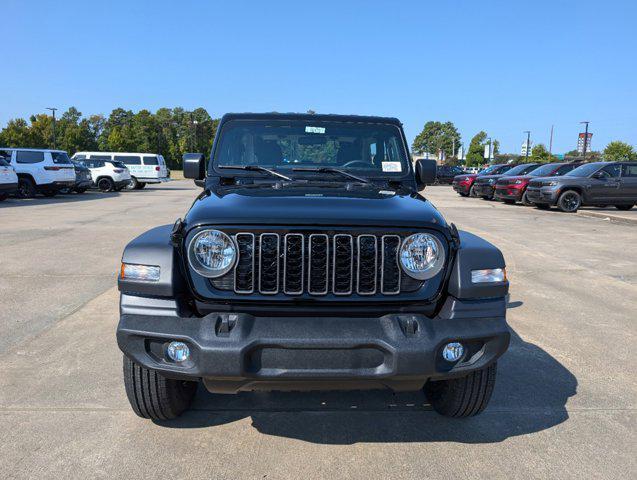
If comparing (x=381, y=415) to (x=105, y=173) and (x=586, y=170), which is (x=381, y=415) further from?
(x=105, y=173)

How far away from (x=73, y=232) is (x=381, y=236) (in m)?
9.87

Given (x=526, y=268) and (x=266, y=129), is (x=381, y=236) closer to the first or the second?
(x=266, y=129)

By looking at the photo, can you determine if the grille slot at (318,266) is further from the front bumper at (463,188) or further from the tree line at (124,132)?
the tree line at (124,132)

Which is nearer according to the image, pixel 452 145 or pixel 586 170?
pixel 586 170

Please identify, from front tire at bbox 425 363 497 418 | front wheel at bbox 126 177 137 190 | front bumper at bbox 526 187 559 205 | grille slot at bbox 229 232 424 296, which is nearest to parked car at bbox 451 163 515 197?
front bumper at bbox 526 187 559 205

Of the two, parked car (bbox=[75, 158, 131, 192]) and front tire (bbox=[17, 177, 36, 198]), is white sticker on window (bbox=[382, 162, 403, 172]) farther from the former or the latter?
parked car (bbox=[75, 158, 131, 192])

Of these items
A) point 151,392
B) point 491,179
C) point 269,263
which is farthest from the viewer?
point 491,179

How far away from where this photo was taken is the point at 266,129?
4094 mm

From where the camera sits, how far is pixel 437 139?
141 meters

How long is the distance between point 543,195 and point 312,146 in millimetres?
15159

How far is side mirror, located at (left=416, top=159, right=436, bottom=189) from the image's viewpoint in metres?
4.09

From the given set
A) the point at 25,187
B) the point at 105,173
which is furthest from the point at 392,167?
the point at 105,173

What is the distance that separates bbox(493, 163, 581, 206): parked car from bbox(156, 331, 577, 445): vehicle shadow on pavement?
638 inches

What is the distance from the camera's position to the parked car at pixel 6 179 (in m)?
16.5
